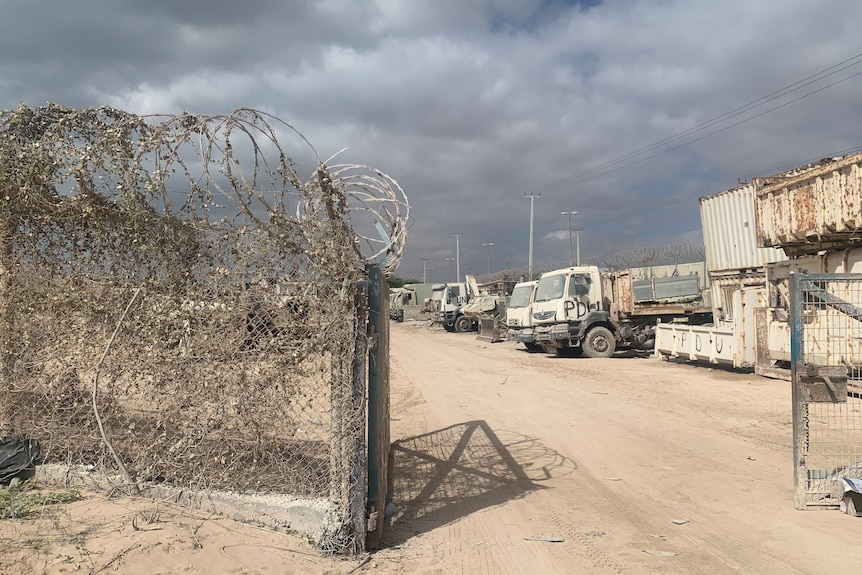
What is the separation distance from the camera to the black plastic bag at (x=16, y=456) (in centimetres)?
457

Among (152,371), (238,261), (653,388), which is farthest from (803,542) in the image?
(653,388)

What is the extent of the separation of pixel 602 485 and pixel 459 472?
1.42 meters

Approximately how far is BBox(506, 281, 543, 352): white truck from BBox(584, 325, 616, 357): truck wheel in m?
1.58

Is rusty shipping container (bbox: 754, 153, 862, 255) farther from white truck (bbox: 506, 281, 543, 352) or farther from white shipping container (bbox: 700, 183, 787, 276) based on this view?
white truck (bbox: 506, 281, 543, 352)

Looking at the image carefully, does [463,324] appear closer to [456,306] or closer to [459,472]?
[456,306]

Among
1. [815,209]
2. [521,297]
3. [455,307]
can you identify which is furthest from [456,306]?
[815,209]

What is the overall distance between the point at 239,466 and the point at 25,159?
110 inches

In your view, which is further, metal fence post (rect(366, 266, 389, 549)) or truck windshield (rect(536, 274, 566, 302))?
truck windshield (rect(536, 274, 566, 302))

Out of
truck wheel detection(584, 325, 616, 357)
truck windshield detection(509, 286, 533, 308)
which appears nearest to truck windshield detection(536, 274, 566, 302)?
truck windshield detection(509, 286, 533, 308)

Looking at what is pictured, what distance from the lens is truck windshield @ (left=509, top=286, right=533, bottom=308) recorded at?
20.1 meters

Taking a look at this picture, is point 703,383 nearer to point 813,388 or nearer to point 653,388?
point 653,388

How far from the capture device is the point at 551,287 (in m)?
18.3

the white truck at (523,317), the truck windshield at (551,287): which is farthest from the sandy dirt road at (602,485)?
the white truck at (523,317)

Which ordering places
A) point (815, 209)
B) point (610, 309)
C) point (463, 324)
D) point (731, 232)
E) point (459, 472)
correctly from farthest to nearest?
point (463, 324) < point (610, 309) < point (731, 232) < point (815, 209) < point (459, 472)
